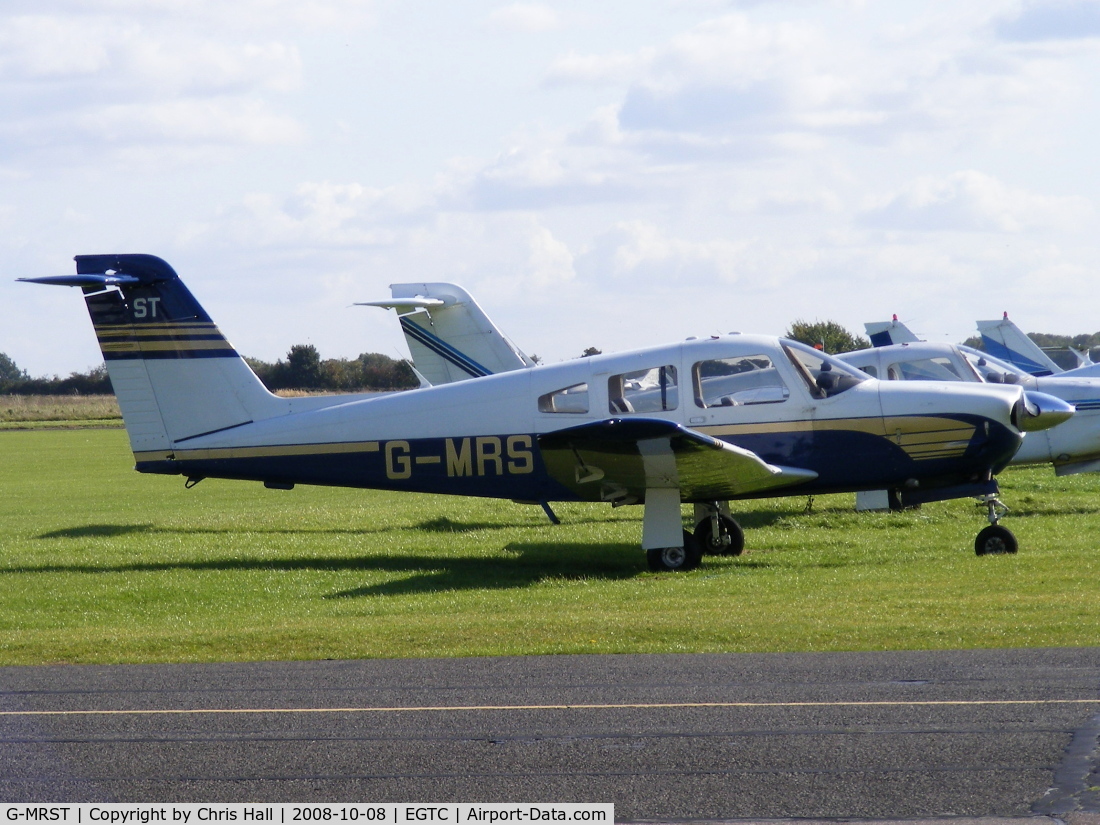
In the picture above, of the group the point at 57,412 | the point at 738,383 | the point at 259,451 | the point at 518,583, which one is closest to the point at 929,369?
the point at 738,383

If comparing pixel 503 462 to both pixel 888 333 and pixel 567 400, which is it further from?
pixel 888 333

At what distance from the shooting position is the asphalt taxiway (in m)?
5.16

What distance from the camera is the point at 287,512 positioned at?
21688 millimetres

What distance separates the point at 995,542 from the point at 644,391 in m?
4.03

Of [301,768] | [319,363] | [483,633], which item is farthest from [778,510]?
[319,363]

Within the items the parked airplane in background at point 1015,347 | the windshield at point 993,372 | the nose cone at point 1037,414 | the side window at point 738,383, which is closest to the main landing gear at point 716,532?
the side window at point 738,383

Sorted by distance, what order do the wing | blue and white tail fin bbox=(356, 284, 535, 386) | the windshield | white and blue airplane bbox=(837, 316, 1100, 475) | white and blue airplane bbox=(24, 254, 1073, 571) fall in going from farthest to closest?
blue and white tail fin bbox=(356, 284, 535, 386), the windshield, white and blue airplane bbox=(837, 316, 1100, 475), white and blue airplane bbox=(24, 254, 1073, 571), the wing

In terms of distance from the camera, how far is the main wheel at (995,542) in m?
13.0

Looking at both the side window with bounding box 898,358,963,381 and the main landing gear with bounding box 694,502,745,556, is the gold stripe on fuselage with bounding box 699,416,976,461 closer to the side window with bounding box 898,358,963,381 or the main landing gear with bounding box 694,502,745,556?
the main landing gear with bounding box 694,502,745,556

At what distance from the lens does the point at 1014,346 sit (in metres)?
36.0

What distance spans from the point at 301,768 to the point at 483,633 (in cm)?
409

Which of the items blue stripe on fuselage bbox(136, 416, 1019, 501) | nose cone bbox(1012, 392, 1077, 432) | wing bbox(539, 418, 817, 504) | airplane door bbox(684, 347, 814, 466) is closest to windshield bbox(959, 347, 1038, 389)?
nose cone bbox(1012, 392, 1077, 432)

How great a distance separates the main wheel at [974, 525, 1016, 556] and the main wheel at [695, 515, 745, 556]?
8.73 feet

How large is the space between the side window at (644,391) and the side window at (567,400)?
30 centimetres
